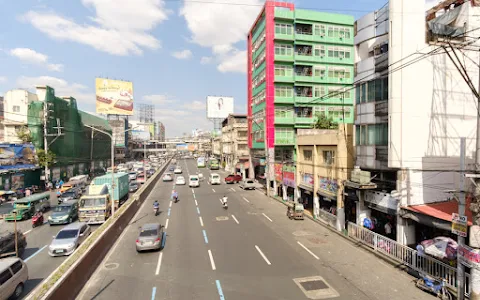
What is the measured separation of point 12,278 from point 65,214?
14376 millimetres

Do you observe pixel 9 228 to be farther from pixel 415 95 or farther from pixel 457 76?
pixel 457 76

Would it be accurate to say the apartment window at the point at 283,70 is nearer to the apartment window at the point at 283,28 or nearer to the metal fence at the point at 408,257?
the apartment window at the point at 283,28

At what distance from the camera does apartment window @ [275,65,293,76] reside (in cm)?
4916

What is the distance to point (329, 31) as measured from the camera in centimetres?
5131

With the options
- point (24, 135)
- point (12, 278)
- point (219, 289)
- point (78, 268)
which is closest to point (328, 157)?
point (219, 289)

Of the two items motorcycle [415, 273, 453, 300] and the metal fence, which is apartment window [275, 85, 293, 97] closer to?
the metal fence

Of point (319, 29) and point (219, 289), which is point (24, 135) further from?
point (319, 29)

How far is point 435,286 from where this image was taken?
12.7 metres

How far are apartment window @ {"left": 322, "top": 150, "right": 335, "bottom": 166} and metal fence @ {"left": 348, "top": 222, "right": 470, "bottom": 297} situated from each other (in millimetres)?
6969

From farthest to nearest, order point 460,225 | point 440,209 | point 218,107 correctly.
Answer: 1. point 218,107
2. point 440,209
3. point 460,225

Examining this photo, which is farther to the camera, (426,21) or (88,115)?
(88,115)

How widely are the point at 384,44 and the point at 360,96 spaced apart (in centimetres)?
423

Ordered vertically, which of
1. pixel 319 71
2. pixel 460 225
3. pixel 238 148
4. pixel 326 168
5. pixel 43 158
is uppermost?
pixel 319 71

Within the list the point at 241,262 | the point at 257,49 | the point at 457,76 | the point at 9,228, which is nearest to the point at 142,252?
the point at 241,262
